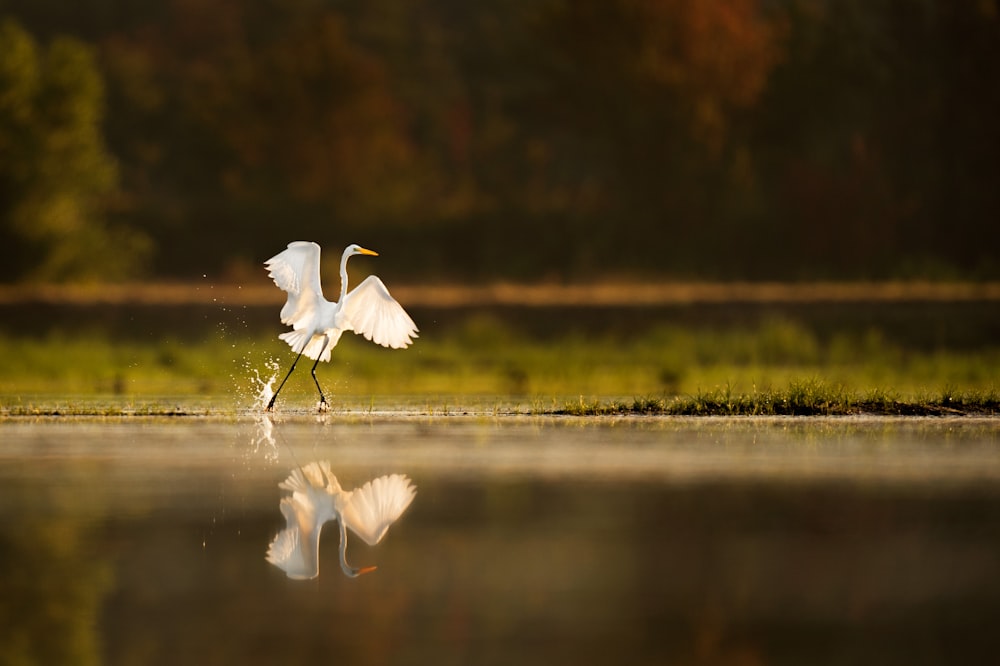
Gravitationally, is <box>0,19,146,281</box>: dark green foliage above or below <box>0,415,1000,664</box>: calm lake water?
above

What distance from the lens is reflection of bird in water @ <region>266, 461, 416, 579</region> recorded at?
821 centimetres

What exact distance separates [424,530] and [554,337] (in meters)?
19.9

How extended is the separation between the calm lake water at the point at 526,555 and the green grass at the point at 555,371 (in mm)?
3121

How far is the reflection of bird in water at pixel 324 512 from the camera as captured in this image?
821 cm

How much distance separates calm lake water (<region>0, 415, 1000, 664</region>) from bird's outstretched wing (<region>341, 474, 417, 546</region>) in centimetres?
12

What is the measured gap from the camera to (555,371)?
2223 cm

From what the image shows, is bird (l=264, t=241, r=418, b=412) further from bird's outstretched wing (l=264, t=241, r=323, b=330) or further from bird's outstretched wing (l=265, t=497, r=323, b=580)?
bird's outstretched wing (l=265, t=497, r=323, b=580)

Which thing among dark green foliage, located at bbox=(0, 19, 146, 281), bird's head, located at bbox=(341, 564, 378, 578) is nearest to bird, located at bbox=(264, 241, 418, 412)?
bird's head, located at bbox=(341, 564, 378, 578)

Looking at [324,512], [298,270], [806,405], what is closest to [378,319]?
[298,270]

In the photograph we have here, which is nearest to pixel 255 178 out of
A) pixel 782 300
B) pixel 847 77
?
pixel 847 77

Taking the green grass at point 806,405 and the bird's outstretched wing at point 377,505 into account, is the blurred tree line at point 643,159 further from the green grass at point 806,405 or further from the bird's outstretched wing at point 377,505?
the bird's outstretched wing at point 377,505

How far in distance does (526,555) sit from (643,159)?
33.2 metres

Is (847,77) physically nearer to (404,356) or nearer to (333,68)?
(333,68)

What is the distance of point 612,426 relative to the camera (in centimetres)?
1554
